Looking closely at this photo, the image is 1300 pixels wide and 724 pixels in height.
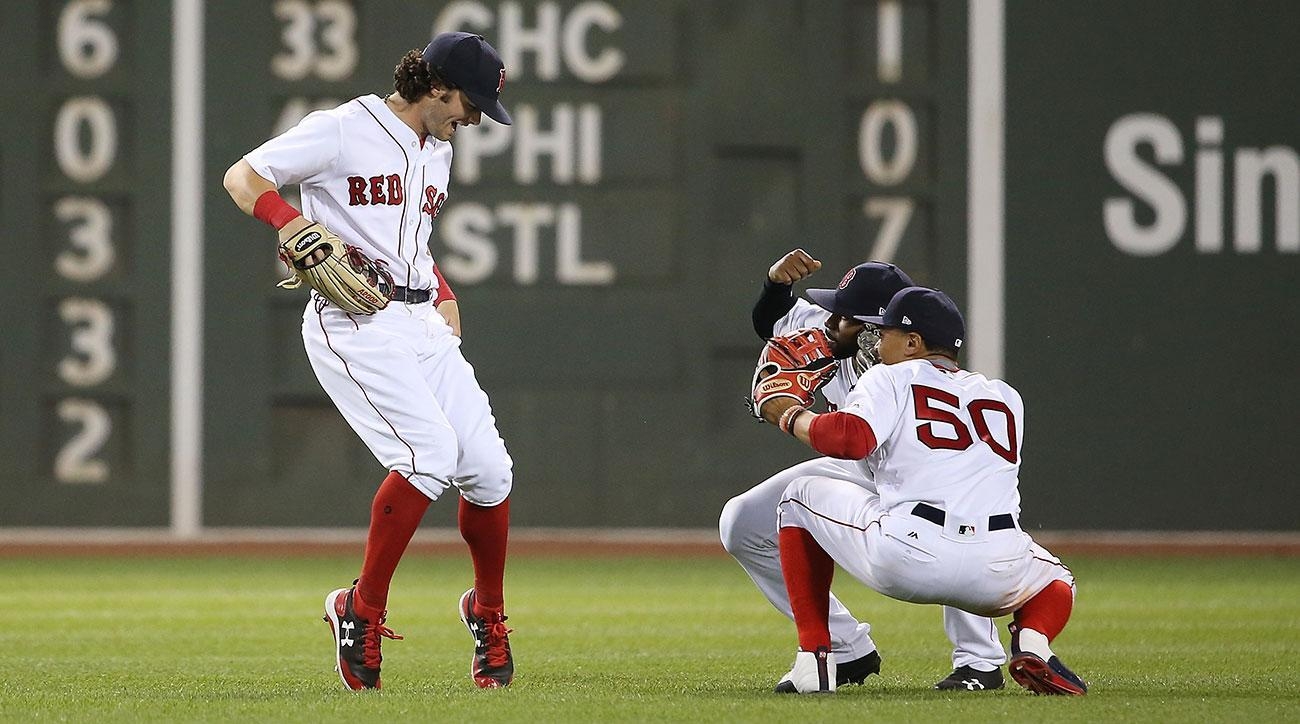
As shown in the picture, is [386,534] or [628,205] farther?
[628,205]

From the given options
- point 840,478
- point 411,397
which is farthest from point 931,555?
point 411,397

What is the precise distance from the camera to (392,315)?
4527 mm

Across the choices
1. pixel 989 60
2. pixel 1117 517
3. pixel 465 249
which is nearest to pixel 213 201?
pixel 465 249

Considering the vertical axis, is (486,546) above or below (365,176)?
below

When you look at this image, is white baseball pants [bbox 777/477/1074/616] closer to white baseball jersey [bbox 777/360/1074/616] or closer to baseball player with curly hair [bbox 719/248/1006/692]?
white baseball jersey [bbox 777/360/1074/616]

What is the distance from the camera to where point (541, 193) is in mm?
9242

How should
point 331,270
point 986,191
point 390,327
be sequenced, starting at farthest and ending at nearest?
1. point 986,191
2. point 390,327
3. point 331,270

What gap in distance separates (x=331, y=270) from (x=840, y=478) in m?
1.34

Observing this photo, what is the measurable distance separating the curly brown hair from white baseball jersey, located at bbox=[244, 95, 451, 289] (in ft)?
0.23

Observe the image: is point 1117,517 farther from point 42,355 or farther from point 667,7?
point 42,355

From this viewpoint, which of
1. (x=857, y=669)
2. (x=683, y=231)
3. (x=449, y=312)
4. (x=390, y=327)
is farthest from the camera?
(x=683, y=231)

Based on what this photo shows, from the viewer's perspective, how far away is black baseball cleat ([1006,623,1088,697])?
13.6 feet

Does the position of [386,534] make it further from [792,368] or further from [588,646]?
[588,646]

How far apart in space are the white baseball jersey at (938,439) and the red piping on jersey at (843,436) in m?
0.02
